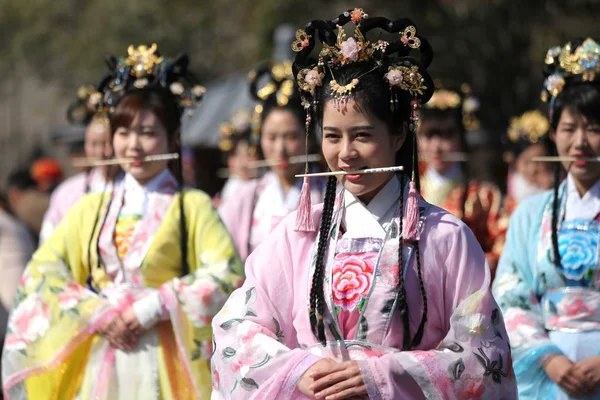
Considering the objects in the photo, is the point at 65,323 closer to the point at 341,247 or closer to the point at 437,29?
the point at 341,247

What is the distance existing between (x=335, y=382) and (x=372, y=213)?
56 cm

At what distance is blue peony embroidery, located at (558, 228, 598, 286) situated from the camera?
4.30m

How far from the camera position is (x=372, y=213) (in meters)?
3.48

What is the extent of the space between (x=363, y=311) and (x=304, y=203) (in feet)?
1.30

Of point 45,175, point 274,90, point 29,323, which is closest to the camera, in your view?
point 29,323

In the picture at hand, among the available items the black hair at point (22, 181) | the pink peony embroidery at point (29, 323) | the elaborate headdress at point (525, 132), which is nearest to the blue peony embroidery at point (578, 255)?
the pink peony embroidery at point (29, 323)

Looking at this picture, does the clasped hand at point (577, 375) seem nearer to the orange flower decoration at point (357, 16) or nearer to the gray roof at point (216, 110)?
the orange flower decoration at point (357, 16)

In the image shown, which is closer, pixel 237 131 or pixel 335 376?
pixel 335 376

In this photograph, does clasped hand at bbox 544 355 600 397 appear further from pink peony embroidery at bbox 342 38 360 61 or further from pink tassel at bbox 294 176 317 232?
pink peony embroidery at bbox 342 38 360 61

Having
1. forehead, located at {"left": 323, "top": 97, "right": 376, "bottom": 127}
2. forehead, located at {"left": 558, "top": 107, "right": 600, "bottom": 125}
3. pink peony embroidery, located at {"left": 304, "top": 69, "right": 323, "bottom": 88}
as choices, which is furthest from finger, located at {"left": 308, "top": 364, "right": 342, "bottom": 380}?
forehead, located at {"left": 558, "top": 107, "right": 600, "bottom": 125}

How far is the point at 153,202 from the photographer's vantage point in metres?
4.79

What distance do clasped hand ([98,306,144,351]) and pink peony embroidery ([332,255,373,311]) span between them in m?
1.31

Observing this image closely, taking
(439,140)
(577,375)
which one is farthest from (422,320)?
(439,140)

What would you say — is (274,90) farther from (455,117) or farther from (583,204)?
(583,204)
